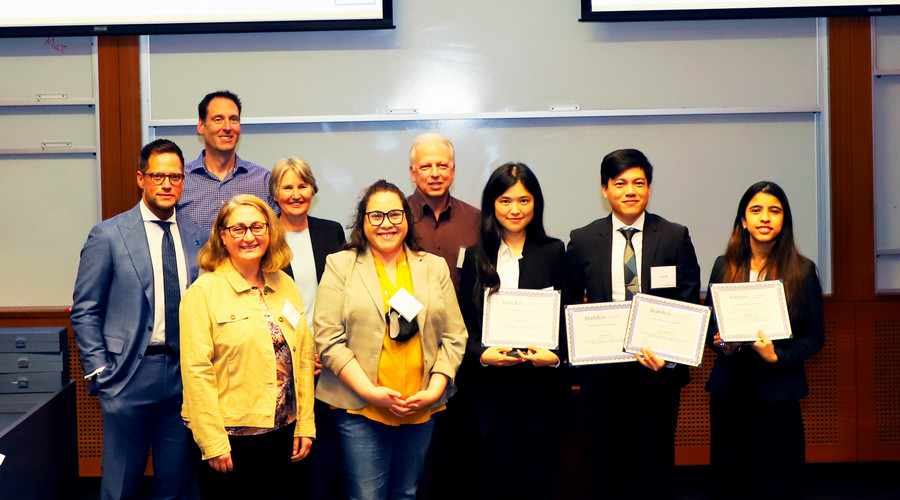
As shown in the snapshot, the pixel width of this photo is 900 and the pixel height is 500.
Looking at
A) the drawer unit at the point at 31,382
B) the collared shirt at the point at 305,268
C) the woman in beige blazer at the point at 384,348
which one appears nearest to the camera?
the woman in beige blazer at the point at 384,348

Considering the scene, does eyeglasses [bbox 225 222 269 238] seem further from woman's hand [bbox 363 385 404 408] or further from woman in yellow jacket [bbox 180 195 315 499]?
woman's hand [bbox 363 385 404 408]

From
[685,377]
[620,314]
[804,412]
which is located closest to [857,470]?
[804,412]

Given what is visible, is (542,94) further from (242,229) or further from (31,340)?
(31,340)

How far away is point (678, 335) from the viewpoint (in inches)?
107

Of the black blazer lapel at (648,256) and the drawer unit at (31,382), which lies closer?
the black blazer lapel at (648,256)

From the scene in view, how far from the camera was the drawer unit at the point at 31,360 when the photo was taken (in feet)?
11.1

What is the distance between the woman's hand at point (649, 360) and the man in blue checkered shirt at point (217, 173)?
6.02ft

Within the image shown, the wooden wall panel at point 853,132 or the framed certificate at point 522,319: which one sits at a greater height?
the wooden wall panel at point 853,132

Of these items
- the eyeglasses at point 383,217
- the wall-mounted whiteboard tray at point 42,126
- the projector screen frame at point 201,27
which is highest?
the projector screen frame at point 201,27

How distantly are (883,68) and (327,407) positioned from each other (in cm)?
386

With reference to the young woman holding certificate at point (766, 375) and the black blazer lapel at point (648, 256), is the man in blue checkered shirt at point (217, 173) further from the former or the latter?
the young woman holding certificate at point (766, 375)

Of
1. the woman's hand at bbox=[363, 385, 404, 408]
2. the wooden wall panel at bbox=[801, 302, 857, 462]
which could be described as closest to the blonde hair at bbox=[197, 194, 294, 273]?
the woman's hand at bbox=[363, 385, 404, 408]

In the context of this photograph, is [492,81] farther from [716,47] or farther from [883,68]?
[883,68]

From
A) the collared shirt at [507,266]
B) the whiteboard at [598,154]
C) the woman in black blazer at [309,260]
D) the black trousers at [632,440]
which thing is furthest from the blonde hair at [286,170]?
the black trousers at [632,440]
